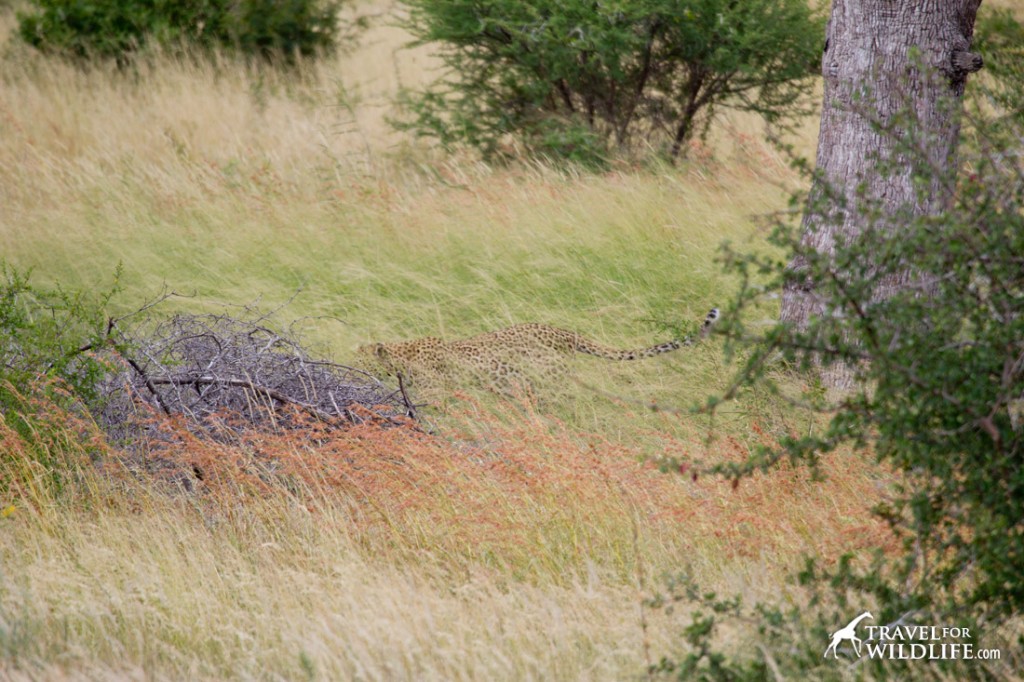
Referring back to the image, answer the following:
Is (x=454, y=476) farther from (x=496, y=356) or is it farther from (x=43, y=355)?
(x=43, y=355)

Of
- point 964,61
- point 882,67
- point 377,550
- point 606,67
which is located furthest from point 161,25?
point 377,550

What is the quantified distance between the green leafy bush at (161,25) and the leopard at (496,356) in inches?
382

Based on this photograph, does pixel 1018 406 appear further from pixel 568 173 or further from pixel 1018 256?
pixel 568 173

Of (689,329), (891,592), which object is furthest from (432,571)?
(689,329)

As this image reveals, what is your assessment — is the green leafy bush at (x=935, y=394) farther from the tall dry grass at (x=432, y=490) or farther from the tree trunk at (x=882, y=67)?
the tree trunk at (x=882, y=67)

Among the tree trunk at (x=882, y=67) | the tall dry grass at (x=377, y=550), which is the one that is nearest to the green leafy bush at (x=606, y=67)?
the tree trunk at (x=882, y=67)

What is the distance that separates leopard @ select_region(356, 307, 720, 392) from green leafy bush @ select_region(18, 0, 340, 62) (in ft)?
31.8

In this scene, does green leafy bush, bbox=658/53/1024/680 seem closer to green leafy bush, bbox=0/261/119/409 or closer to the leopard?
the leopard

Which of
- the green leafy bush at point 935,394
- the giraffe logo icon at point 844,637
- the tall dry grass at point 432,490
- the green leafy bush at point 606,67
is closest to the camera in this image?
the green leafy bush at point 935,394

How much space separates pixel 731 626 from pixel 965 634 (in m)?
0.62

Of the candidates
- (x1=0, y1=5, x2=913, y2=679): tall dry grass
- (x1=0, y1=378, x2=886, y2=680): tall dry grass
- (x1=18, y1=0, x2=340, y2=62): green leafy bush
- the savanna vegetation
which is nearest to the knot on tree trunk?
the savanna vegetation

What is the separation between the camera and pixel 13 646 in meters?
3.32

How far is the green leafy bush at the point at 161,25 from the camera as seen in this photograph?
558 inches

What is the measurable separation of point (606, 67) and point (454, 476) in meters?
5.90
